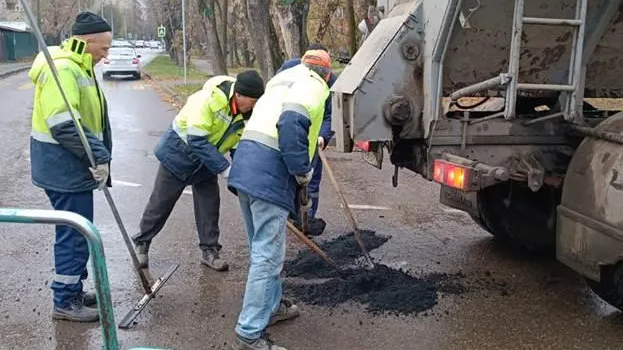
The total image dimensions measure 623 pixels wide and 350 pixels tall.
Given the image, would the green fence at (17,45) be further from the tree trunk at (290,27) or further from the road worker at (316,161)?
the road worker at (316,161)

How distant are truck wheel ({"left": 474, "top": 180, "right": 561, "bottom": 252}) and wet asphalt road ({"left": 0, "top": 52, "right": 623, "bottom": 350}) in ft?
0.58

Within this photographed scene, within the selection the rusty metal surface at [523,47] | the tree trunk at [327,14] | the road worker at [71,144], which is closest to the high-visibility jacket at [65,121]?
the road worker at [71,144]

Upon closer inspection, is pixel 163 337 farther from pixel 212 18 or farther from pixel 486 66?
pixel 212 18

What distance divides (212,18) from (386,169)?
1444 centimetres

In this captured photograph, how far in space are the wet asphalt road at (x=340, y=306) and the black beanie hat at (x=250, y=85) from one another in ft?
4.39

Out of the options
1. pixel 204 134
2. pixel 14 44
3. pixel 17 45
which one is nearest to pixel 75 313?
pixel 204 134

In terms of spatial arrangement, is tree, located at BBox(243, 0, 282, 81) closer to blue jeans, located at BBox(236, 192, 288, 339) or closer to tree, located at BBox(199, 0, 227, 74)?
tree, located at BBox(199, 0, 227, 74)

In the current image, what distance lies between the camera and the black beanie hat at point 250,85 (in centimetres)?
432

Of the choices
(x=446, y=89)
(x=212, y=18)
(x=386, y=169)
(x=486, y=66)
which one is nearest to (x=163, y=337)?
(x=446, y=89)

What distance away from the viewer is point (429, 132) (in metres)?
4.29

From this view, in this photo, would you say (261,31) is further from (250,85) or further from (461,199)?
(250,85)

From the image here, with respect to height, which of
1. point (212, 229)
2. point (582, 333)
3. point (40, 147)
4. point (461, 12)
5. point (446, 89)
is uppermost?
point (461, 12)

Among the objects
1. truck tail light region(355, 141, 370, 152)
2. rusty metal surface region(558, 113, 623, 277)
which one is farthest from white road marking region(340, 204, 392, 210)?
rusty metal surface region(558, 113, 623, 277)

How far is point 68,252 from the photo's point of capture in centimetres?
412
